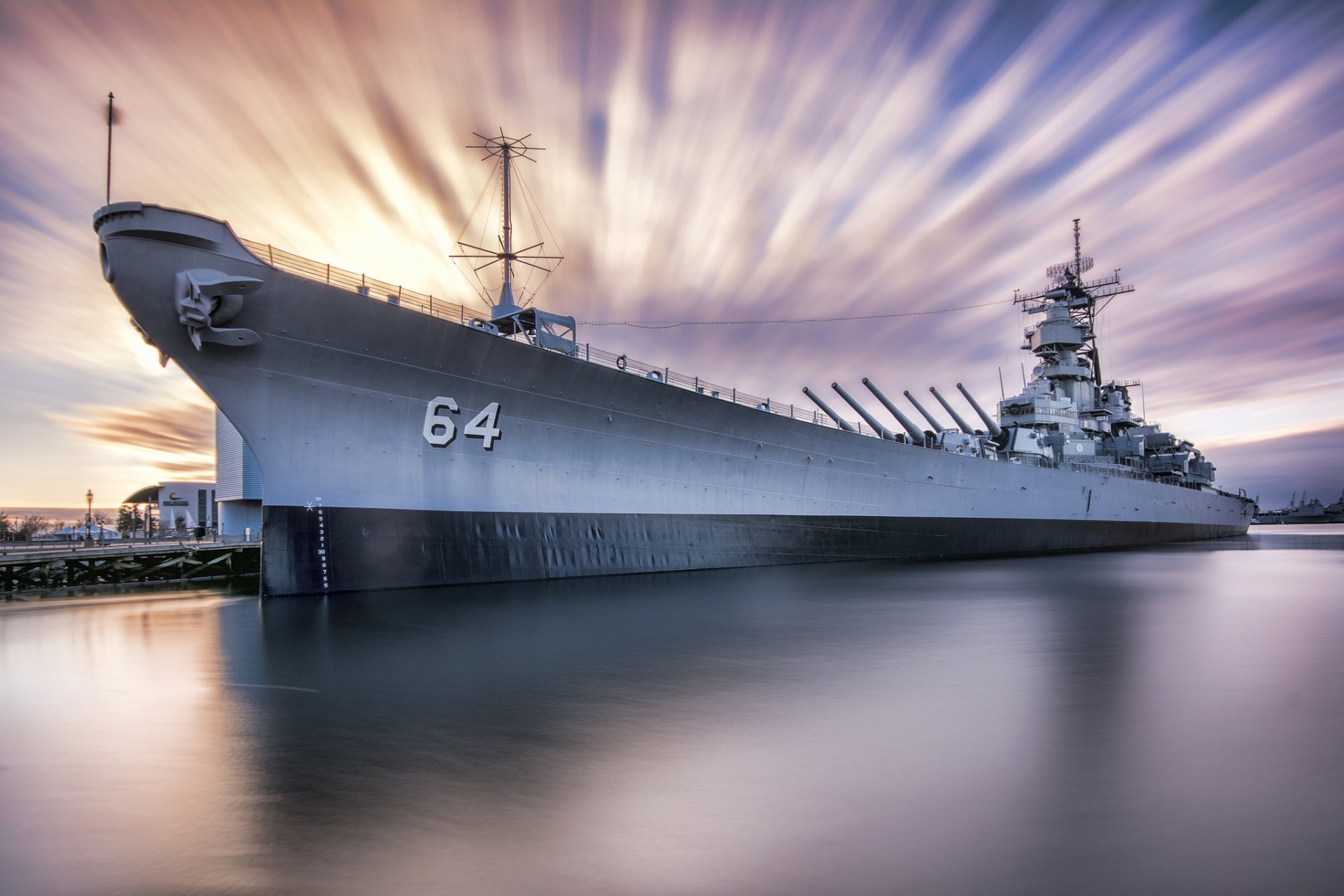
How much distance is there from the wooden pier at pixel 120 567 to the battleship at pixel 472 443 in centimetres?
882

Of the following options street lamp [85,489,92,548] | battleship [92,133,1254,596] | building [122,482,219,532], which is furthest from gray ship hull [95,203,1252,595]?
building [122,482,219,532]

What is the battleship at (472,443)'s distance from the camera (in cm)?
970

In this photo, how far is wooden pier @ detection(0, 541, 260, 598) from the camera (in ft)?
50.0

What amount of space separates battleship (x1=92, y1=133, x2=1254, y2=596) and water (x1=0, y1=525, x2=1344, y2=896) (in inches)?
103

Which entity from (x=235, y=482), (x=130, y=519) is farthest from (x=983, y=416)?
(x=130, y=519)

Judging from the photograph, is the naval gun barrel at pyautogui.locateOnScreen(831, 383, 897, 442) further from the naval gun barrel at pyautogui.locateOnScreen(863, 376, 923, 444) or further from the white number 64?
the white number 64

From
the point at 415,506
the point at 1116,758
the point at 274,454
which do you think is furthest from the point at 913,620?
the point at 274,454

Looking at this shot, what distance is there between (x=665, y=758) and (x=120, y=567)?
18.6 metres

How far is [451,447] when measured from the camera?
11.6 meters

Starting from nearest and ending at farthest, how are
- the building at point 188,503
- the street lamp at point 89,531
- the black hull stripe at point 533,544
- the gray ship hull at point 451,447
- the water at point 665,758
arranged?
the water at point 665,758 < the gray ship hull at point 451,447 < the black hull stripe at point 533,544 < the street lamp at point 89,531 < the building at point 188,503

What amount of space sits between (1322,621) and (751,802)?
37.6ft

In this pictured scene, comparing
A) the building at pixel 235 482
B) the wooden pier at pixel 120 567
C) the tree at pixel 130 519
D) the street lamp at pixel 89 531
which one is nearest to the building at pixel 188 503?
the street lamp at pixel 89 531

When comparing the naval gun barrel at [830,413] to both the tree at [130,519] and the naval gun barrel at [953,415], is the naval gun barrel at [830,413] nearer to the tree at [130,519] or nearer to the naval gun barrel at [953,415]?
the naval gun barrel at [953,415]

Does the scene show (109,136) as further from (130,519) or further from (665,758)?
(130,519)
